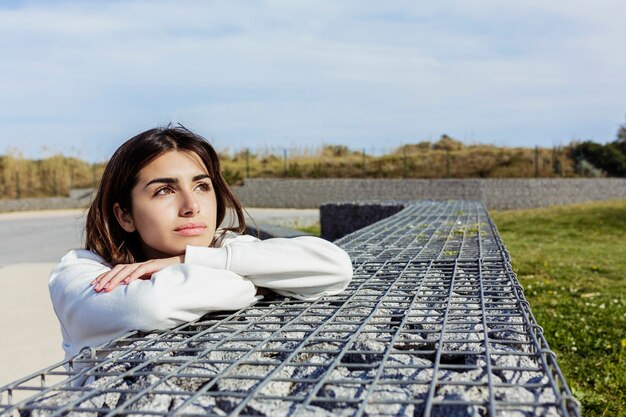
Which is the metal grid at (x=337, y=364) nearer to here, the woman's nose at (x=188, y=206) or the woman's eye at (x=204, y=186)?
the woman's nose at (x=188, y=206)

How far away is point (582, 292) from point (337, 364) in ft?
23.2

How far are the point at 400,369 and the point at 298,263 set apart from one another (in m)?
0.97

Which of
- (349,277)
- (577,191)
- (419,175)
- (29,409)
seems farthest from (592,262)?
(419,175)

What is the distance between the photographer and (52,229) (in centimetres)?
1892

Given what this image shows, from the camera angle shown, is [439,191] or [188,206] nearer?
[188,206]

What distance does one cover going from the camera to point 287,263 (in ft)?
8.63

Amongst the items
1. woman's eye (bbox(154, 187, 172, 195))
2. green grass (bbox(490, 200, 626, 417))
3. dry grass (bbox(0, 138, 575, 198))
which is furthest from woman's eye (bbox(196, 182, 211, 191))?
dry grass (bbox(0, 138, 575, 198))

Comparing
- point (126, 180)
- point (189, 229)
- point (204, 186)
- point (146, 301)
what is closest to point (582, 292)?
point (204, 186)

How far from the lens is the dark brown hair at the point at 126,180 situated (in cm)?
290

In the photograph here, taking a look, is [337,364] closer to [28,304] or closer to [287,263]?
[287,263]

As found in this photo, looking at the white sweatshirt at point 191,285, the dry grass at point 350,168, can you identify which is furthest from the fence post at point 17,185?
the white sweatshirt at point 191,285

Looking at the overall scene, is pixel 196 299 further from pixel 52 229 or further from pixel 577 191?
pixel 577 191

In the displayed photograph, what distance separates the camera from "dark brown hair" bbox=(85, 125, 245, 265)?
2.90 metres

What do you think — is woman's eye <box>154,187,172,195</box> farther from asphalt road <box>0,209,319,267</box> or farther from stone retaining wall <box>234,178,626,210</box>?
stone retaining wall <box>234,178,626,210</box>
